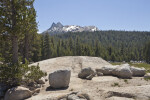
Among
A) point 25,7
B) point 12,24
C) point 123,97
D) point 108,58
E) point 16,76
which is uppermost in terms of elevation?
point 25,7

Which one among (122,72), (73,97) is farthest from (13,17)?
(122,72)

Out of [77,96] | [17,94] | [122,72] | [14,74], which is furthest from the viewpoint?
[122,72]

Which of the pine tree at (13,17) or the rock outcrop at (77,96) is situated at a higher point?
the pine tree at (13,17)

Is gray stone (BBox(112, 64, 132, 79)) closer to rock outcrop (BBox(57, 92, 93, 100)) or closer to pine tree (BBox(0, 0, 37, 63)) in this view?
rock outcrop (BBox(57, 92, 93, 100))

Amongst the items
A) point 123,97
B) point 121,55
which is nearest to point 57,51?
point 121,55

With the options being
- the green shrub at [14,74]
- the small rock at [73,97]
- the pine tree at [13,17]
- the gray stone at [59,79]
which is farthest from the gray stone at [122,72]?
the pine tree at [13,17]

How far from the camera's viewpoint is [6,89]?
14773mm

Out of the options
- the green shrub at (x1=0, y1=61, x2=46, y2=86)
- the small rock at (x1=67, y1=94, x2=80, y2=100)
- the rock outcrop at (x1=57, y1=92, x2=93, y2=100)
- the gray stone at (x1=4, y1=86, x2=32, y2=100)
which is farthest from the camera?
the green shrub at (x1=0, y1=61, x2=46, y2=86)

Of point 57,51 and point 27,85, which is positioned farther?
point 57,51

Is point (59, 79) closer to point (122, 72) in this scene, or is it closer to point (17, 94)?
point (17, 94)

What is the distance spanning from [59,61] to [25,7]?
15.1m

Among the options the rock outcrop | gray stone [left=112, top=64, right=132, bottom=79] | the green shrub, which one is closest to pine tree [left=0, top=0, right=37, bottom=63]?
the green shrub

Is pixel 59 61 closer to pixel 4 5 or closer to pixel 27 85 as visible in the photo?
pixel 27 85

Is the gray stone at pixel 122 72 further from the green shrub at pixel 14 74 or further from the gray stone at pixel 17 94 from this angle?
the gray stone at pixel 17 94
